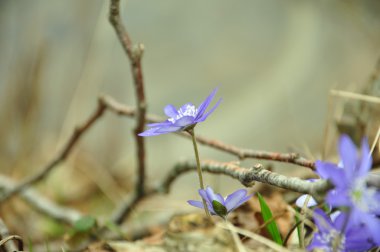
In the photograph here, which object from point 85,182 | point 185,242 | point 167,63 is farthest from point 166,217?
point 167,63

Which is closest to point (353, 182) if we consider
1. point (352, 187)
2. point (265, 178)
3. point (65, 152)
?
point (352, 187)

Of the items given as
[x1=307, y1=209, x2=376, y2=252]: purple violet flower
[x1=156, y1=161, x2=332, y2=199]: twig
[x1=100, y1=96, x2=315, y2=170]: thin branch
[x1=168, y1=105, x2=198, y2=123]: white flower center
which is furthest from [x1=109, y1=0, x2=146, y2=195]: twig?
[x1=307, y1=209, x2=376, y2=252]: purple violet flower

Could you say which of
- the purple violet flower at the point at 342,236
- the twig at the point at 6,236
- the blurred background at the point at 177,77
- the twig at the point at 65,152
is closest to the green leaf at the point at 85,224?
the twig at the point at 6,236

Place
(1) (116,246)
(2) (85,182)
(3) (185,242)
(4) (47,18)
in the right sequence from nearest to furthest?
1. (3) (185,242)
2. (1) (116,246)
3. (2) (85,182)
4. (4) (47,18)

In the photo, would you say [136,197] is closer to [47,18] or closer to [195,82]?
[195,82]

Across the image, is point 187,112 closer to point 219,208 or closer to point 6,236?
point 219,208

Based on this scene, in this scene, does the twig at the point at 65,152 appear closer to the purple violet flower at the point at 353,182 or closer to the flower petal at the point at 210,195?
the flower petal at the point at 210,195

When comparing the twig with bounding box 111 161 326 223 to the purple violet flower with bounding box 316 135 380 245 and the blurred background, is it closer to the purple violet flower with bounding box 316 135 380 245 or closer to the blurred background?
the purple violet flower with bounding box 316 135 380 245
